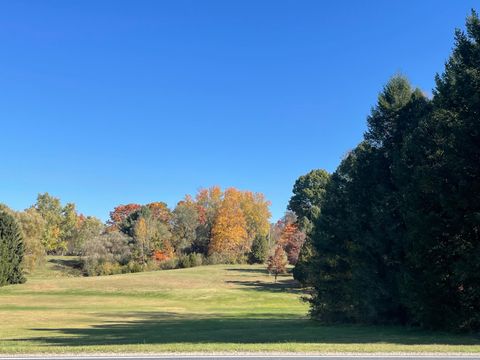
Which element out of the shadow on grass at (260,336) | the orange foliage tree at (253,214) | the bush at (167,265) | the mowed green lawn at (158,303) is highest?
the orange foliage tree at (253,214)

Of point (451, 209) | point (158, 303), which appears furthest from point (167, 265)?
point (451, 209)

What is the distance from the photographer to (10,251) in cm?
6575

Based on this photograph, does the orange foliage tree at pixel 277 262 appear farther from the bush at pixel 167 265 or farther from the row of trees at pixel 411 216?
the row of trees at pixel 411 216

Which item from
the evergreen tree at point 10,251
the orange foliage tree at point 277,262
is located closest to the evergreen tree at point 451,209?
the orange foliage tree at point 277,262

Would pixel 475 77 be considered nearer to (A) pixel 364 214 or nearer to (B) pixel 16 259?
(A) pixel 364 214

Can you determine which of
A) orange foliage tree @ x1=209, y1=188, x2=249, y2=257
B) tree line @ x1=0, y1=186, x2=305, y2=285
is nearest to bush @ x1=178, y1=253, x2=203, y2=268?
tree line @ x1=0, y1=186, x2=305, y2=285

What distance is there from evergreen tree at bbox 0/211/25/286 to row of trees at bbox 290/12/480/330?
52315 millimetres

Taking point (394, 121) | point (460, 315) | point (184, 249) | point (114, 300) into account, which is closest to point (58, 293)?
point (114, 300)

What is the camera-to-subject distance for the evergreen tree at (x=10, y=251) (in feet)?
212

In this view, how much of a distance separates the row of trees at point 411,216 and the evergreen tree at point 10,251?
52.3 meters

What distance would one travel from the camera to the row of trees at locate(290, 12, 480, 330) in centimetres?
1639

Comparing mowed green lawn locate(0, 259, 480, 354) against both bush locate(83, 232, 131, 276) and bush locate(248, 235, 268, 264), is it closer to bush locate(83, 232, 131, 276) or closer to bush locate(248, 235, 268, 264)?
bush locate(83, 232, 131, 276)

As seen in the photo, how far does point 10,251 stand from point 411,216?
62473 mm

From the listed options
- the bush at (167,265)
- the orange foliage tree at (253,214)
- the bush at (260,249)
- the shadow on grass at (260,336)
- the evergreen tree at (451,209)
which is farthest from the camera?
the orange foliage tree at (253,214)
